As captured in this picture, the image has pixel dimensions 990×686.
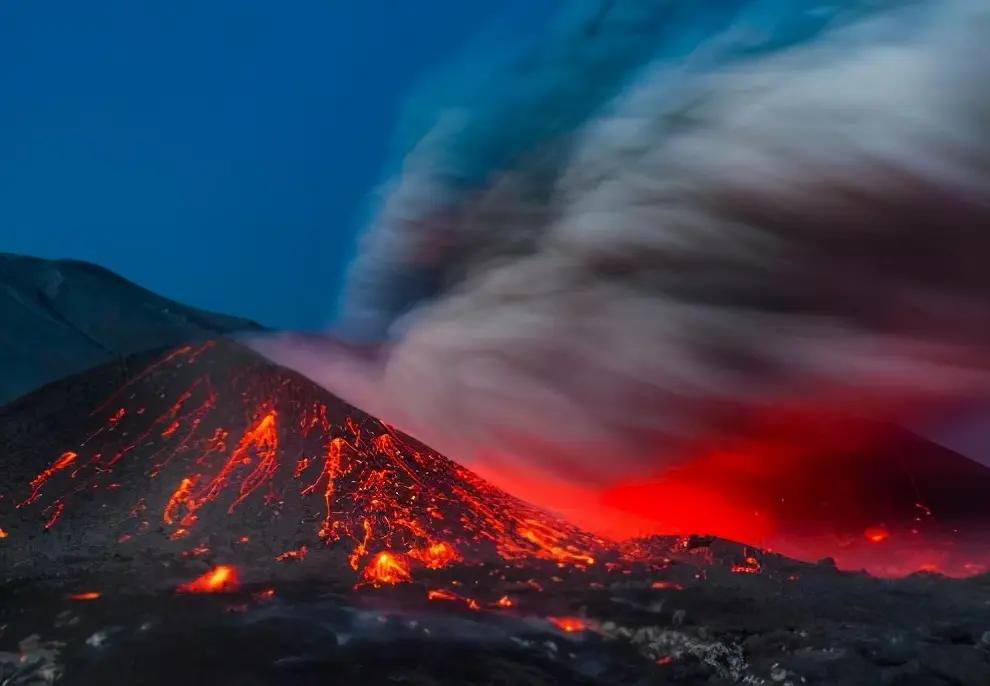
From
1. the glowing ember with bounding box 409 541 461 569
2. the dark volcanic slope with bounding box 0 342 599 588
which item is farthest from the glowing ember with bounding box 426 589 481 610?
the glowing ember with bounding box 409 541 461 569

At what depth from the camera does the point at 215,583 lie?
835 centimetres

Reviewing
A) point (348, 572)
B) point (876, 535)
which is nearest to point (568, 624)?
→ point (348, 572)

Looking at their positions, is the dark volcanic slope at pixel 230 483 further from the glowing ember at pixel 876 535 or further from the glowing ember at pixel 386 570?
the glowing ember at pixel 876 535

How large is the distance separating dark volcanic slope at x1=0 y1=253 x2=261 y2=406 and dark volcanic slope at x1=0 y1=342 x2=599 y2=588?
404cm

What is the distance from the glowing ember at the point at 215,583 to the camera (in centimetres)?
805

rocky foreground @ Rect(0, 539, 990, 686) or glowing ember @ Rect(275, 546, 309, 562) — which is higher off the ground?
glowing ember @ Rect(275, 546, 309, 562)

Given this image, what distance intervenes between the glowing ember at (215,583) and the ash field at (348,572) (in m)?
0.04

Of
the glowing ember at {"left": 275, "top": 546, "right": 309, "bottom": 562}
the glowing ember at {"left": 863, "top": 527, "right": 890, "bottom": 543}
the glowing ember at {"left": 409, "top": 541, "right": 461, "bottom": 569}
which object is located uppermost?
the glowing ember at {"left": 863, "top": 527, "right": 890, "bottom": 543}

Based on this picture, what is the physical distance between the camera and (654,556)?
11047 mm

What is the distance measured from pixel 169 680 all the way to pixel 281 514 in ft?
18.3

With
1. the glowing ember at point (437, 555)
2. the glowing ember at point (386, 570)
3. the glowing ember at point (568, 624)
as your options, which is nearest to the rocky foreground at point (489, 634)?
the glowing ember at point (568, 624)

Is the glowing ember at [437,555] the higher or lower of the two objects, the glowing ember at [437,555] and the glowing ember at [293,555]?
the higher

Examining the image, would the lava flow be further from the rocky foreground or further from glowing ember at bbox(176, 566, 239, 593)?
the rocky foreground

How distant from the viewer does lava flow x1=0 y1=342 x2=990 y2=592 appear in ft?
33.1
